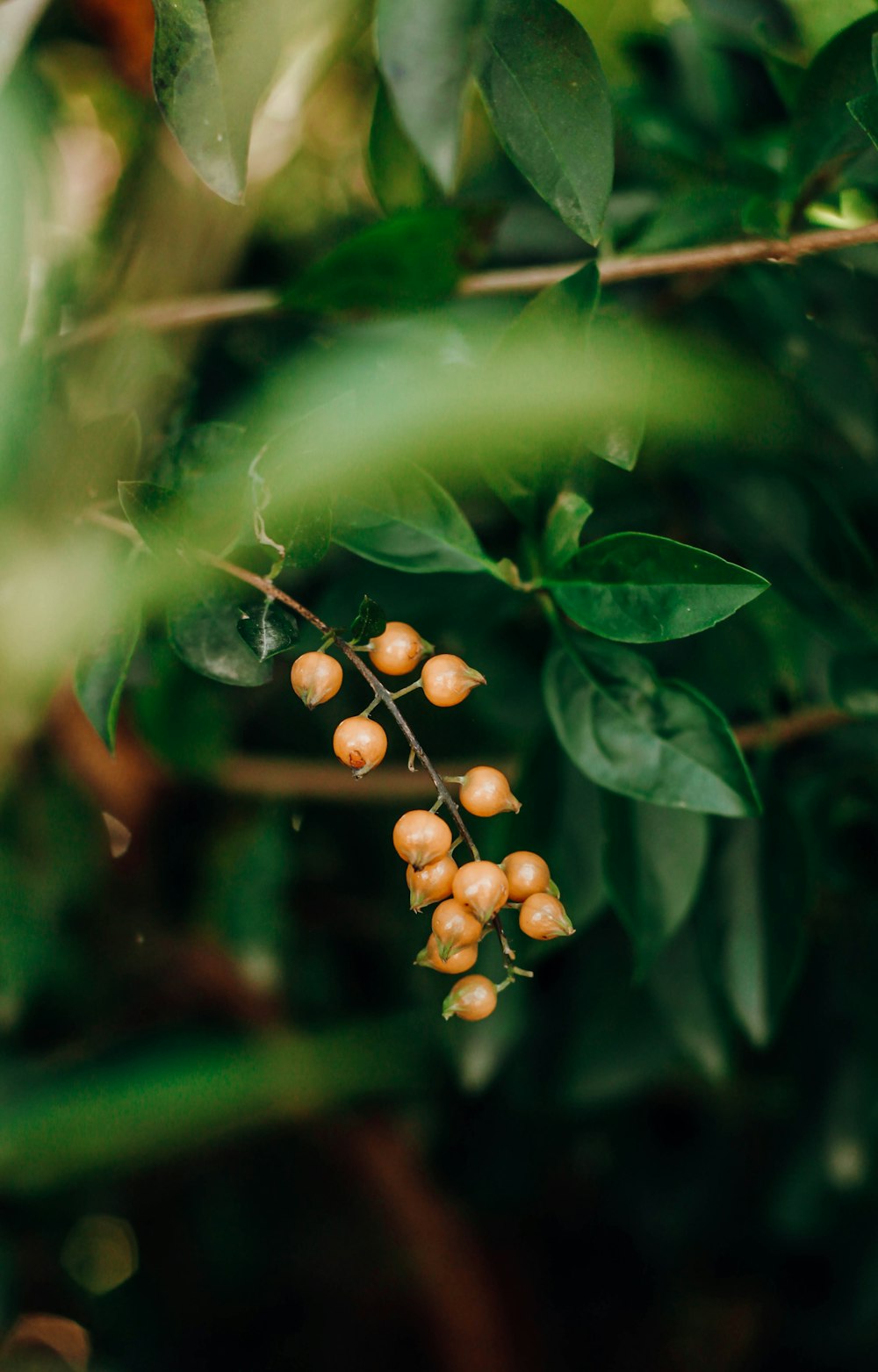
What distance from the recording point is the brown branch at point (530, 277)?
474 millimetres

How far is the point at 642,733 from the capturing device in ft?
1.49

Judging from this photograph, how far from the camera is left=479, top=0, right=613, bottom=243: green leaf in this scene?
0.41m

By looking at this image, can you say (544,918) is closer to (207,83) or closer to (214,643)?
(214,643)

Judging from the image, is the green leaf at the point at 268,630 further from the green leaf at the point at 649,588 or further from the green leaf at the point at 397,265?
the green leaf at the point at 397,265

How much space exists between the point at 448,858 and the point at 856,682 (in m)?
0.32

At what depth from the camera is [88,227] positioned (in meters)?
0.92

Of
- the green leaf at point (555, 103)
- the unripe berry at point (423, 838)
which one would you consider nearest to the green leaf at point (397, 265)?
the green leaf at point (555, 103)

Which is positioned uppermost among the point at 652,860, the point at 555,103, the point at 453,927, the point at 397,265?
the point at 555,103

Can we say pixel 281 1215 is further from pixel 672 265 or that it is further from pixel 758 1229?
pixel 672 265

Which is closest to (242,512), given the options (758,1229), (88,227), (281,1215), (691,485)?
(691,485)

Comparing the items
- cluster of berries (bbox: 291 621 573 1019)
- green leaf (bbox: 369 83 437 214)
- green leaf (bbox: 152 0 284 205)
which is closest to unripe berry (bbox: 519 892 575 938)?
cluster of berries (bbox: 291 621 573 1019)

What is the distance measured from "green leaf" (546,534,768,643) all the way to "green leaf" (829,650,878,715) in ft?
0.69

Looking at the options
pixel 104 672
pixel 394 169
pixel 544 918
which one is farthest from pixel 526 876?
pixel 394 169

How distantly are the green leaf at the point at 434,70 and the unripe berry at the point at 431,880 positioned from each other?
245mm
